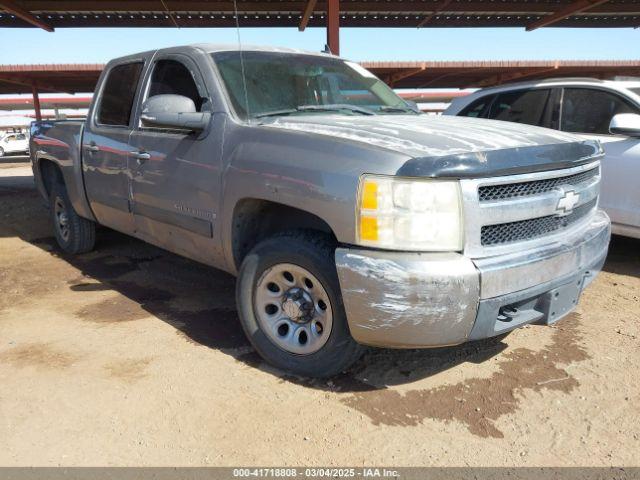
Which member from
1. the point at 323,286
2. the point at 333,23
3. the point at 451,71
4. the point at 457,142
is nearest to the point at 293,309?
the point at 323,286

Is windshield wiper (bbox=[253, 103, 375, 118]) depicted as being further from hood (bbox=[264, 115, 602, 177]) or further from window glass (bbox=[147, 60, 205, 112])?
window glass (bbox=[147, 60, 205, 112])

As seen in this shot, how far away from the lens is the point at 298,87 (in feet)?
11.6

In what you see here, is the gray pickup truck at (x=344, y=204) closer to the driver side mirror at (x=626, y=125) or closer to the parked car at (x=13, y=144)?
the driver side mirror at (x=626, y=125)

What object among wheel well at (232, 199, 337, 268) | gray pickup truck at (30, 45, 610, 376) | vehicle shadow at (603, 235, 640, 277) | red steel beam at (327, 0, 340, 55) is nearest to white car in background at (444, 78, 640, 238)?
vehicle shadow at (603, 235, 640, 277)

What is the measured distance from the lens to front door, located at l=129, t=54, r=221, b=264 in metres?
3.20

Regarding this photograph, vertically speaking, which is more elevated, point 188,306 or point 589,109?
point 589,109

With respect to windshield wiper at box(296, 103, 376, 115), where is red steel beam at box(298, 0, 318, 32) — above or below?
above

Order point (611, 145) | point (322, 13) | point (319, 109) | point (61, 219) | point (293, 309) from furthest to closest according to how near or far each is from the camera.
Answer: point (322, 13), point (61, 219), point (611, 145), point (319, 109), point (293, 309)

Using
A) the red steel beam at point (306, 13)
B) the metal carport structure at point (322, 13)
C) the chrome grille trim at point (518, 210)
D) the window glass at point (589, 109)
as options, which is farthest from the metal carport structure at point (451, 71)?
the chrome grille trim at point (518, 210)

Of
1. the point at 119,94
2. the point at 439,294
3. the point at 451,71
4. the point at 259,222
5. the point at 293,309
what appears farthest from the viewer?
the point at 451,71

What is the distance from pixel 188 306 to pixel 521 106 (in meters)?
4.02

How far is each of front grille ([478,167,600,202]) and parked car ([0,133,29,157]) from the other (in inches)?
1440

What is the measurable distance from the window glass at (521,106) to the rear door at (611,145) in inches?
9.1

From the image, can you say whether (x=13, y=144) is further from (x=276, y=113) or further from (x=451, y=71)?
(x=276, y=113)
